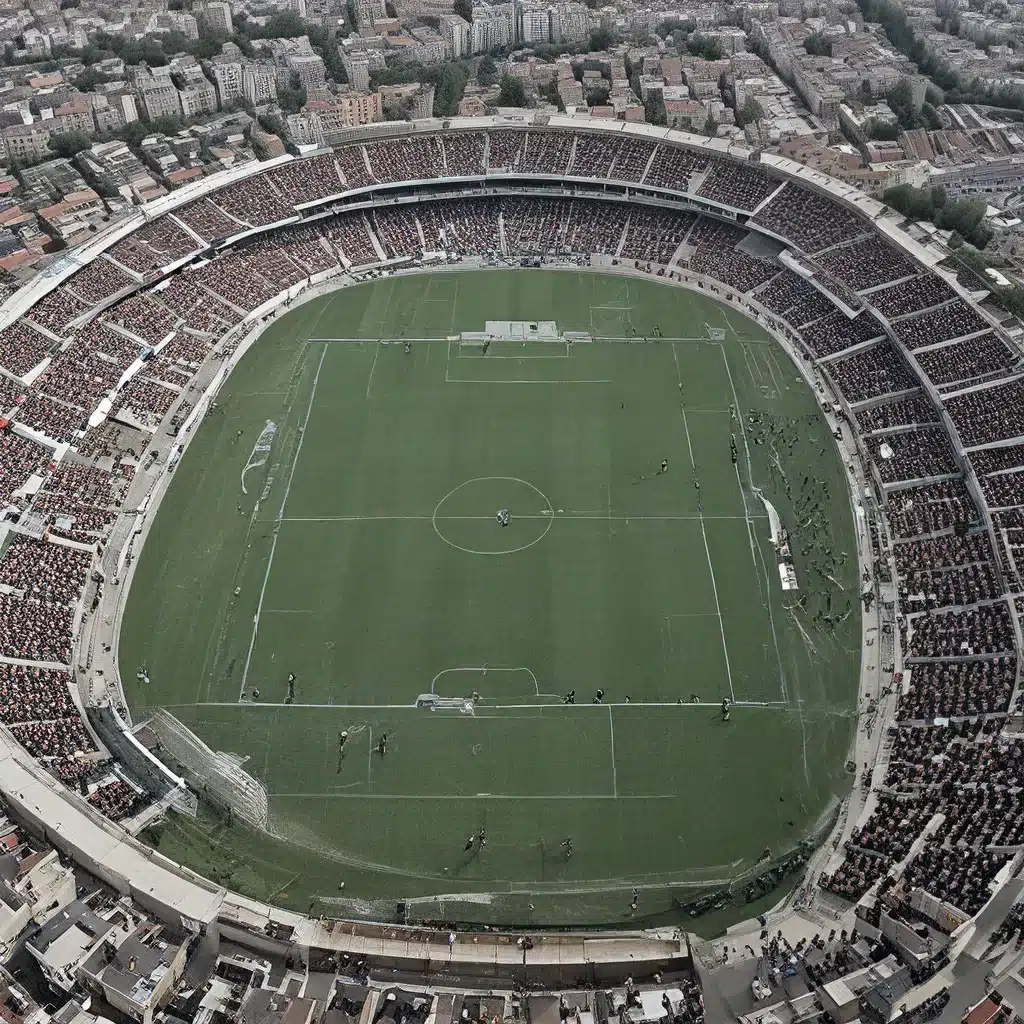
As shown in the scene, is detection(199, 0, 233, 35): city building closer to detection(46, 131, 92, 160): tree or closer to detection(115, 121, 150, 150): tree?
detection(115, 121, 150, 150): tree

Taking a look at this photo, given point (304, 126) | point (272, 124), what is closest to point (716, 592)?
point (304, 126)

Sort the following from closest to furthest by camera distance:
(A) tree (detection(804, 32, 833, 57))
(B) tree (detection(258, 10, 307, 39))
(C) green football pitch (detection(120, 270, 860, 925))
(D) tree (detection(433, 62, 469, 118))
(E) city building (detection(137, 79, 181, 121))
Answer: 1. (C) green football pitch (detection(120, 270, 860, 925))
2. (E) city building (detection(137, 79, 181, 121))
3. (D) tree (detection(433, 62, 469, 118))
4. (A) tree (detection(804, 32, 833, 57))
5. (B) tree (detection(258, 10, 307, 39))

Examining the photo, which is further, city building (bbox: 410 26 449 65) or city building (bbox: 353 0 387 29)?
city building (bbox: 353 0 387 29)

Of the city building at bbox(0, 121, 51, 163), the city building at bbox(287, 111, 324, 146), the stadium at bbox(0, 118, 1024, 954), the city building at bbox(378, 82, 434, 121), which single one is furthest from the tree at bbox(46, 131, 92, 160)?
the city building at bbox(378, 82, 434, 121)

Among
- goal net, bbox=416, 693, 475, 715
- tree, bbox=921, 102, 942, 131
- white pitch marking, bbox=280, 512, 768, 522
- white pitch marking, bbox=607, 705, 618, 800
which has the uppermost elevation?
tree, bbox=921, 102, 942, 131

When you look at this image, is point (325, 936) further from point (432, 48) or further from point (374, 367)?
point (432, 48)

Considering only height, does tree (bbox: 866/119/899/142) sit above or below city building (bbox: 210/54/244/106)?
above

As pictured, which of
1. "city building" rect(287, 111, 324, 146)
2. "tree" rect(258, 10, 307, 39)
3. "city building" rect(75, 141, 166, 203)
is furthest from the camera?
"tree" rect(258, 10, 307, 39)
